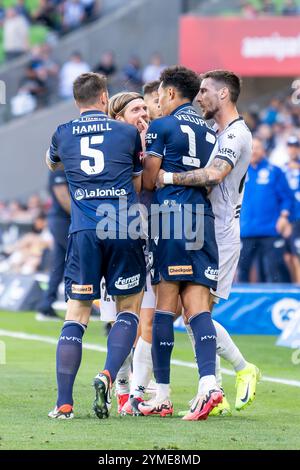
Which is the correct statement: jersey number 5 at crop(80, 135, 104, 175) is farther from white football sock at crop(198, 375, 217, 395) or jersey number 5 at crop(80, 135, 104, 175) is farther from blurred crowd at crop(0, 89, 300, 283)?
blurred crowd at crop(0, 89, 300, 283)

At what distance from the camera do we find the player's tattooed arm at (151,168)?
8.49 metres

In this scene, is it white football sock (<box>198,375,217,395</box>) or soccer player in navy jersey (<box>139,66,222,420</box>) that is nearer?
white football sock (<box>198,375,217,395</box>)

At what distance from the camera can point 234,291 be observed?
14.6 meters

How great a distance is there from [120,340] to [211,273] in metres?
0.80

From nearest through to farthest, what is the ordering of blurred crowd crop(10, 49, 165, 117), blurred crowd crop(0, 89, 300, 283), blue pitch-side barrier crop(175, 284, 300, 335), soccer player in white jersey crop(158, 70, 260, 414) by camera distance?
soccer player in white jersey crop(158, 70, 260, 414) < blue pitch-side barrier crop(175, 284, 300, 335) < blurred crowd crop(0, 89, 300, 283) < blurred crowd crop(10, 49, 165, 117)

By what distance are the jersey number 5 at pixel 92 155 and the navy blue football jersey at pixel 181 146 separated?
380 millimetres

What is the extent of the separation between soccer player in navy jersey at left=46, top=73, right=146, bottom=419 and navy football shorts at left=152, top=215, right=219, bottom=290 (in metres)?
0.19

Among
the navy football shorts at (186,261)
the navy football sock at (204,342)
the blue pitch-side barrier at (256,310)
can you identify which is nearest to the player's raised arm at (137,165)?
the navy football shorts at (186,261)

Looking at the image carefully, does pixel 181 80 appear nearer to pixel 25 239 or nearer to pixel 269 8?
pixel 25 239

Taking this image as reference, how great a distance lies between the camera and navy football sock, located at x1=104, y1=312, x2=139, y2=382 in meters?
8.20

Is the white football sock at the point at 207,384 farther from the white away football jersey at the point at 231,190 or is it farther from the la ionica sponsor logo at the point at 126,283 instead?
the white away football jersey at the point at 231,190

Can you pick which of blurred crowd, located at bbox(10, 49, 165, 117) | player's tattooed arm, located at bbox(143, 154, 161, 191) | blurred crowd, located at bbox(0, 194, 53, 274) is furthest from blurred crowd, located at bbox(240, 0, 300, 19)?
player's tattooed arm, located at bbox(143, 154, 161, 191)

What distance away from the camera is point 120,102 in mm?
9039
